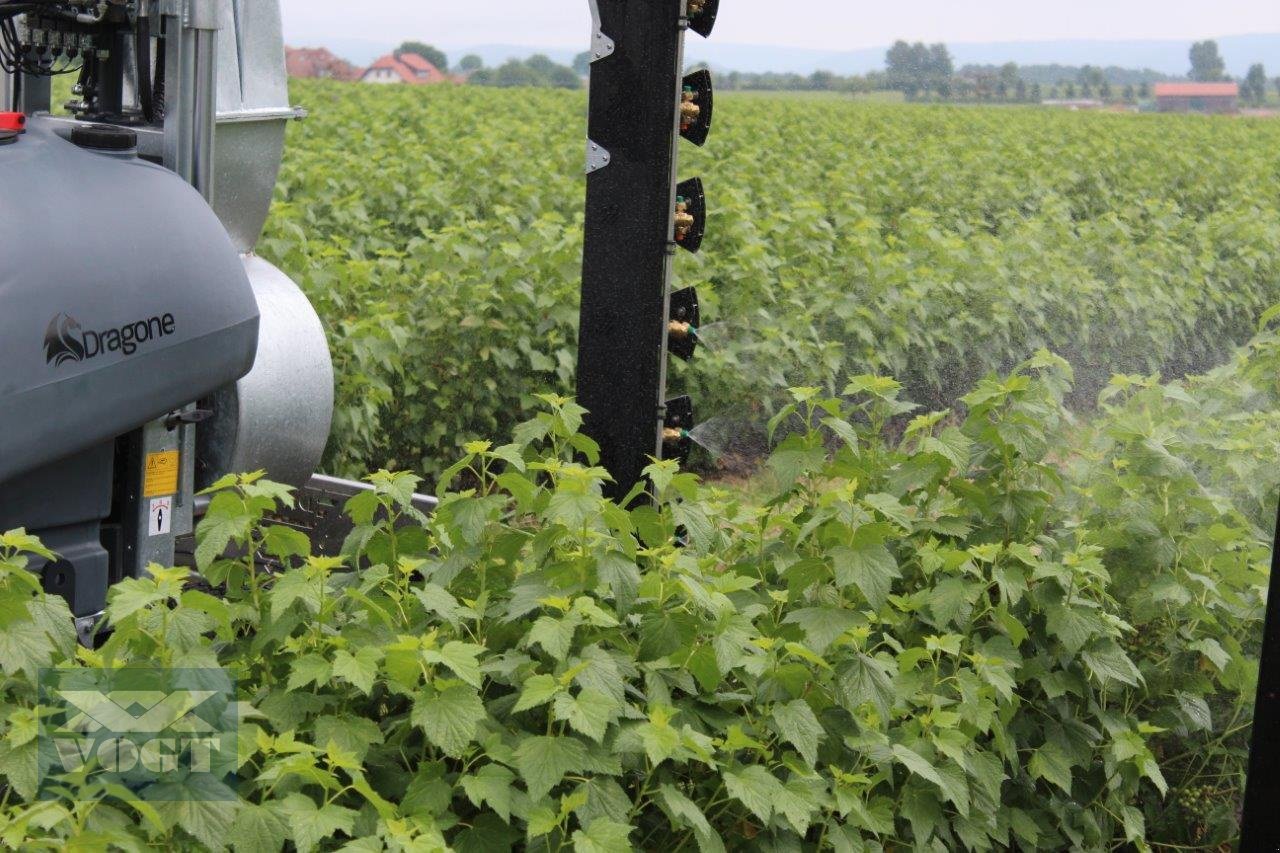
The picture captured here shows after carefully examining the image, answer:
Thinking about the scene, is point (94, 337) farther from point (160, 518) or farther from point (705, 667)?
point (705, 667)

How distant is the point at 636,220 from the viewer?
3123mm

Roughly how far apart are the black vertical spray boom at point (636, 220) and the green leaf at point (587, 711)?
1215mm

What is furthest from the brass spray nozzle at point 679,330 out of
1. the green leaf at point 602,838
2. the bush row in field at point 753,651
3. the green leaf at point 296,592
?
the green leaf at point 602,838

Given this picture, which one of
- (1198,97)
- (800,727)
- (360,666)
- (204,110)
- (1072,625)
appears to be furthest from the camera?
(1198,97)

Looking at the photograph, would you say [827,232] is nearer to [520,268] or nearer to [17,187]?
[520,268]

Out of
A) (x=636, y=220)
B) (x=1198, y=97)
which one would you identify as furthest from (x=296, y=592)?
(x=1198, y=97)

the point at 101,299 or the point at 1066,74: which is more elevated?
the point at 1066,74

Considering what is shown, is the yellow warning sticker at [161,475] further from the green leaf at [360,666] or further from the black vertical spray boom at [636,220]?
the green leaf at [360,666]

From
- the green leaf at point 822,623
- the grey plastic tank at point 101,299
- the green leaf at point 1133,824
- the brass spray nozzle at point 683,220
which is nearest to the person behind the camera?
the green leaf at point 822,623

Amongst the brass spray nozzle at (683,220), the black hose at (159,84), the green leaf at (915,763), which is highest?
the black hose at (159,84)

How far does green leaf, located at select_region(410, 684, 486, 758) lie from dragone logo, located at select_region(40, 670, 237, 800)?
0.70ft

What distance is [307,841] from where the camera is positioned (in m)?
1.58

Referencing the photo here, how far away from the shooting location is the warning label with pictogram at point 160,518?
2.79 metres

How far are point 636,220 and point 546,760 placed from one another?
1.55 meters
